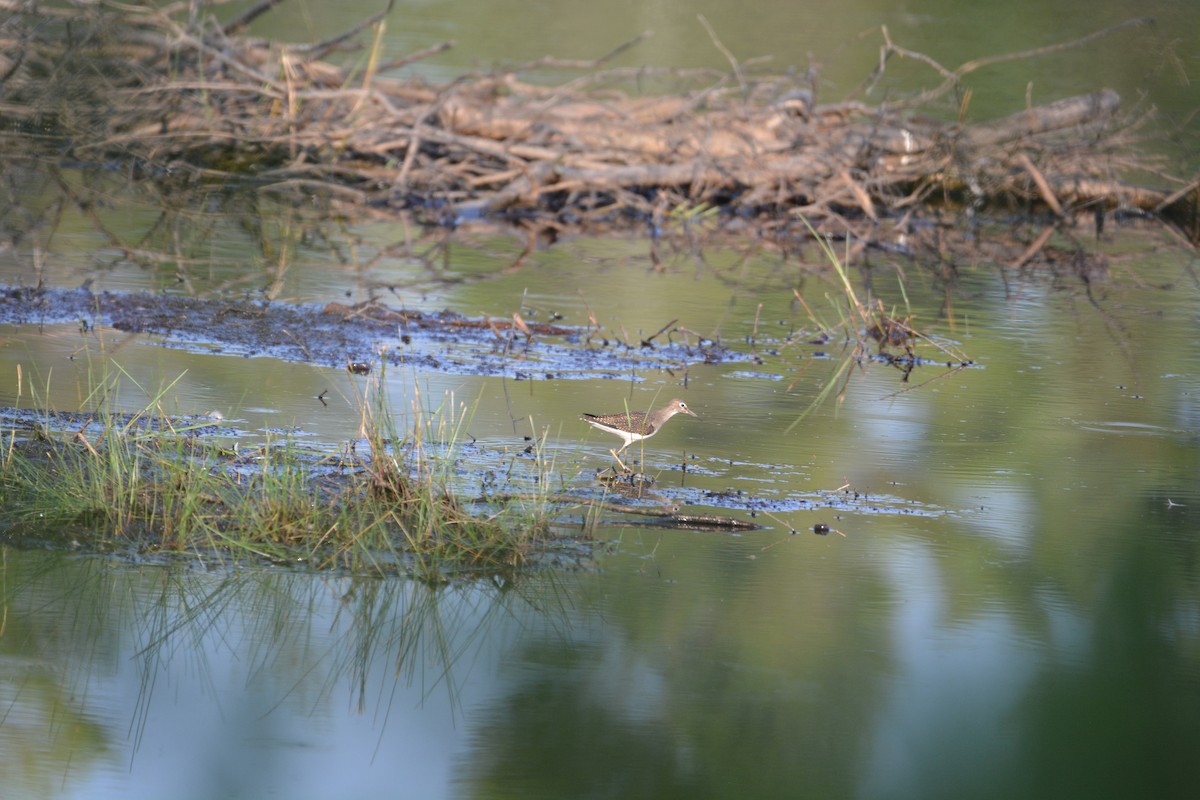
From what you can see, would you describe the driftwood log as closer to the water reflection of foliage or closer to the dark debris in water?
the dark debris in water

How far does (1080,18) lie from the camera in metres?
26.3

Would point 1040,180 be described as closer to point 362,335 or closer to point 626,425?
point 362,335

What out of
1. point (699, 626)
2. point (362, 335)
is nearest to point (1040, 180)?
point (362, 335)

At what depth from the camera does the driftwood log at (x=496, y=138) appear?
1288 centimetres

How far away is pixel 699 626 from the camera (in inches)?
185

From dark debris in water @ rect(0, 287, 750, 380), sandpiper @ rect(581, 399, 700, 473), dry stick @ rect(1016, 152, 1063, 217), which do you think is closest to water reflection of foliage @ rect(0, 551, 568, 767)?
sandpiper @ rect(581, 399, 700, 473)

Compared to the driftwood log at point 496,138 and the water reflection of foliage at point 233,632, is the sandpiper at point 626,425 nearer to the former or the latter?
the water reflection of foliage at point 233,632

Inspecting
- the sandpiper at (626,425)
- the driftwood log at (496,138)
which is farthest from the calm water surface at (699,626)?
the driftwood log at (496,138)

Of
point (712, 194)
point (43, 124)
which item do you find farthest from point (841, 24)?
point (43, 124)

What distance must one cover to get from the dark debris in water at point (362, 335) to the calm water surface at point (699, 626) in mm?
252

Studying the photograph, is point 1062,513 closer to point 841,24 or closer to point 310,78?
point 310,78

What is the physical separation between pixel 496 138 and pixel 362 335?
563cm

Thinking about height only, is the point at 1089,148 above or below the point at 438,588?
above

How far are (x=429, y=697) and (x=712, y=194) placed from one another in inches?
402
